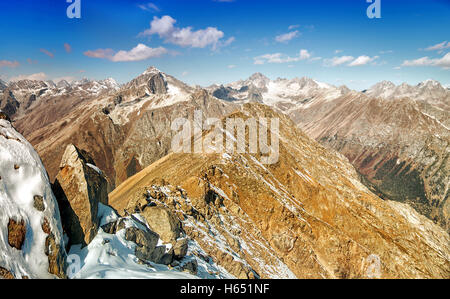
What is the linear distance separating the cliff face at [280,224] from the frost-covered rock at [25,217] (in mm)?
14440

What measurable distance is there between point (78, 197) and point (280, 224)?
3323 cm

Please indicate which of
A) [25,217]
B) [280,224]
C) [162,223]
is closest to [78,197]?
[25,217]

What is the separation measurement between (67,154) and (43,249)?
7517mm

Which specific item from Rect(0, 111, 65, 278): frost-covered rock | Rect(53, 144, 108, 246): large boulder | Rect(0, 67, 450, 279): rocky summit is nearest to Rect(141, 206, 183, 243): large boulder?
Rect(0, 67, 450, 279): rocky summit

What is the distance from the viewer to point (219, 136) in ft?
200

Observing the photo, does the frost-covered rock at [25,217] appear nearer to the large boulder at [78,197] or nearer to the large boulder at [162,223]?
the large boulder at [78,197]

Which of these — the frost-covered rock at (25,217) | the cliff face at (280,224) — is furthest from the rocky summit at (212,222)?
the cliff face at (280,224)

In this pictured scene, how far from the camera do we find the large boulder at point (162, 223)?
2012 centimetres

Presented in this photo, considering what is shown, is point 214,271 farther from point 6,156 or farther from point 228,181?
point 228,181

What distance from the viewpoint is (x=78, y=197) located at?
14.1m

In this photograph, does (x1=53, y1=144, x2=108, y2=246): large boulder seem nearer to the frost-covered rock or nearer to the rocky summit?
the rocky summit

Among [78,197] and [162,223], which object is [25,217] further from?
[162,223]

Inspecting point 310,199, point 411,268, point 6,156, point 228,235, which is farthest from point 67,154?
point 411,268

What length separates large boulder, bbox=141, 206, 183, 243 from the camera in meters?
20.1
